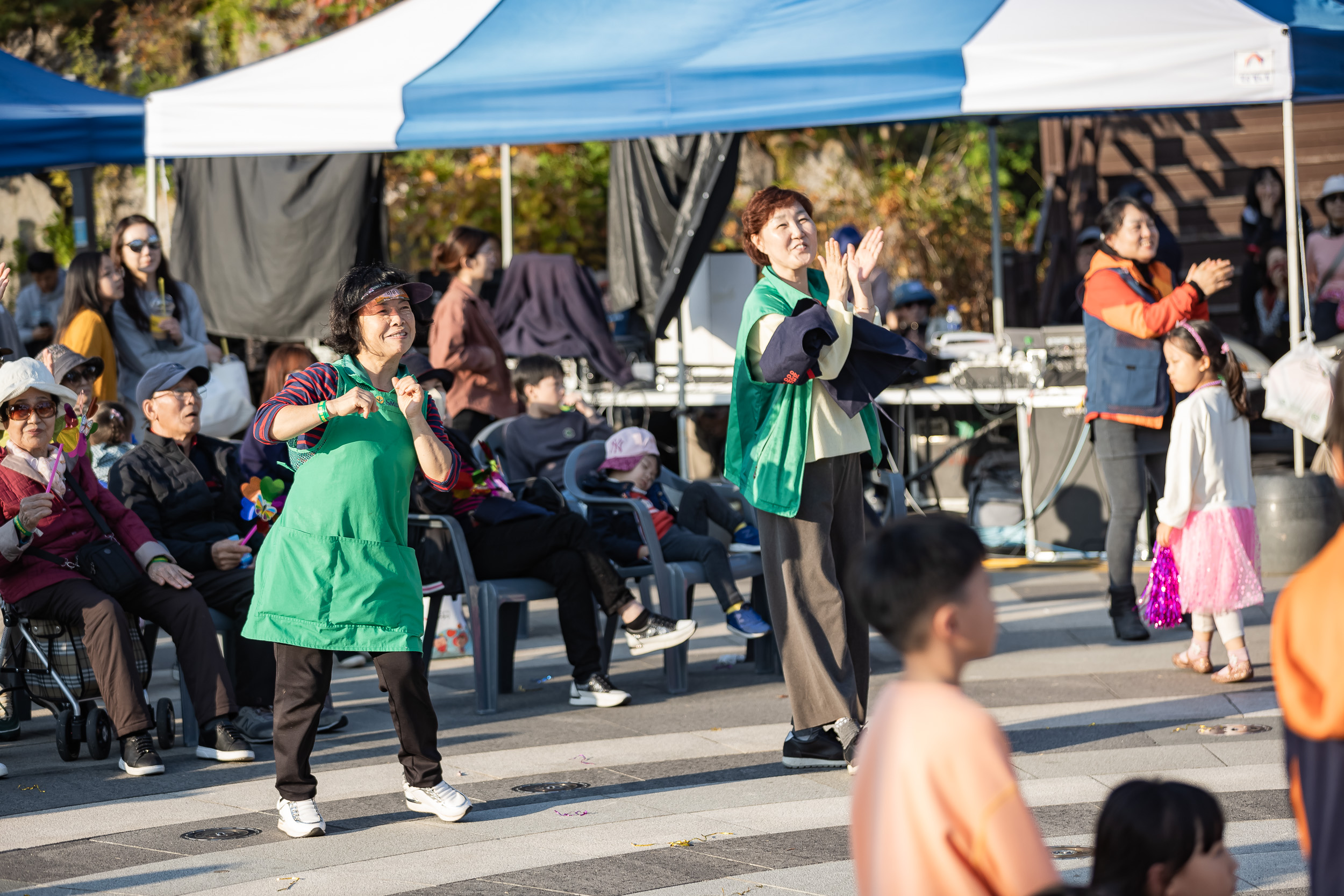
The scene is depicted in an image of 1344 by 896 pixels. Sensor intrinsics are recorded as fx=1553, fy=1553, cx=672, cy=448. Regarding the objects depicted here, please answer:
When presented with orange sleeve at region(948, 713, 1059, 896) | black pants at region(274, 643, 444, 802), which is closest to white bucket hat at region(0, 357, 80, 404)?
black pants at region(274, 643, 444, 802)

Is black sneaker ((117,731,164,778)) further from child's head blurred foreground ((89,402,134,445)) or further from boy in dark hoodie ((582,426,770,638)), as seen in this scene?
boy in dark hoodie ((582,426,770,638))

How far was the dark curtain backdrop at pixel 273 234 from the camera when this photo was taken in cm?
1060

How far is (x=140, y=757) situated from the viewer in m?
5.42

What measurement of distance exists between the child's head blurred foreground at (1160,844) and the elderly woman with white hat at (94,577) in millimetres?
3971

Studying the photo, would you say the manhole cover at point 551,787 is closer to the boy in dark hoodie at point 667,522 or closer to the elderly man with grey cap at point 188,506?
the elderly man with grey cap at point 188,506

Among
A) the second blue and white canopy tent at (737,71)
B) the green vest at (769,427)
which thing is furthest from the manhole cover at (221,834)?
the second blue and white canopy tent at (737,71)

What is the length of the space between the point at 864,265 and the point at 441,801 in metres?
2.15

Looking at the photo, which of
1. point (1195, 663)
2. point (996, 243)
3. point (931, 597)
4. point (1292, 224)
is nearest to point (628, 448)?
point (1195, 663)

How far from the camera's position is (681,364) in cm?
1002

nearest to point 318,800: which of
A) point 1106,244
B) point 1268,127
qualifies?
point 1106,244

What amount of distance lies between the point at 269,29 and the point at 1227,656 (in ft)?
49.4

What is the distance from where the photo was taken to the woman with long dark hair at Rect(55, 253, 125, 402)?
772 centimetres

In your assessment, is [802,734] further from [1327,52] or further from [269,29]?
[269,29]

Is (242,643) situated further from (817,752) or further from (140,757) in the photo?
(817,752)
